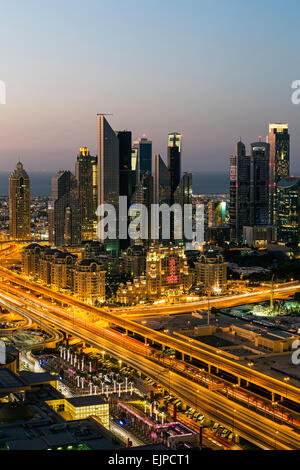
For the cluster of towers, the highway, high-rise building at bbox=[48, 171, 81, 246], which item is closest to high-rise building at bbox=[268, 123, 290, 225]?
the cluster of towers

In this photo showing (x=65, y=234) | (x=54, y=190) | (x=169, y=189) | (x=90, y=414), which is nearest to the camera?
(x=90, y=414)

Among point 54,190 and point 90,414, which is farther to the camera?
point 54,190

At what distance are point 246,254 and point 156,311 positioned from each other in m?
16.1

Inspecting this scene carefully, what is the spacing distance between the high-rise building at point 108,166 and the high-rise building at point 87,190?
6.04 meters

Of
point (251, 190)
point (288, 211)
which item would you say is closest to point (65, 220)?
point (251, 190)

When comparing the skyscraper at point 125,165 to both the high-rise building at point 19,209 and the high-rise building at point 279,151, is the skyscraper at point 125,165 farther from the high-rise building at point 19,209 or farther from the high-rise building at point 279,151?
the high-rise building at point 279,151

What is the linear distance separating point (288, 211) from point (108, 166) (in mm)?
12764

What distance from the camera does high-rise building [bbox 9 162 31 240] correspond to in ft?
171

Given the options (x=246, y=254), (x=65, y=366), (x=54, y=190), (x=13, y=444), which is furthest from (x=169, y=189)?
(x=13, y=444)

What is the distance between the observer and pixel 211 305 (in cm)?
2603

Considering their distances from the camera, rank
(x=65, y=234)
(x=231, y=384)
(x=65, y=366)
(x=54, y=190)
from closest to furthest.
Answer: (x=231, y=384) < (x=65, y=366) < (x=65, y=234) < (x=54, y=190)
